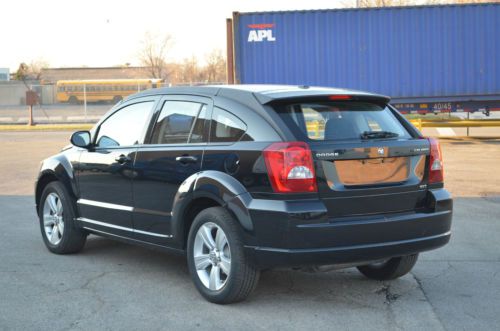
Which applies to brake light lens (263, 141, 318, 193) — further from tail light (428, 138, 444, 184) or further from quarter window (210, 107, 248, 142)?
tail light (428, 138, 444, 184)

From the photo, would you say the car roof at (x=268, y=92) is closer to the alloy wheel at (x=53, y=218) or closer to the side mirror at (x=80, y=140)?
the side mirror at (x=80, y=140)

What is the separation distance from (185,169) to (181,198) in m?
0.24

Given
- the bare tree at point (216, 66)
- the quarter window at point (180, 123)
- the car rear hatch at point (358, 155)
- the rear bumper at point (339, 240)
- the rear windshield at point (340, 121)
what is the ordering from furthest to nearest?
the bare tree at point (216, 66)
the quarter window at point (180, 123)
the rear windshield at point (340, 121)
the car rear hatch at point (358, 155)
the rear bumper at point (339, 240)

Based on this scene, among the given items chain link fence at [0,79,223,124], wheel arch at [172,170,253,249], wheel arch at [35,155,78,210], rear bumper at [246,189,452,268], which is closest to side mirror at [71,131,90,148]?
wheel arch at [35,155,78,210]

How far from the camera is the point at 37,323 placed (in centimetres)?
466

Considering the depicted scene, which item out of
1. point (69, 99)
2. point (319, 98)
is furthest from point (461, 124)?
point (69, 99)

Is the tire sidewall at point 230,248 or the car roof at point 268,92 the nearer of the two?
the tire sidewall at point 230,248

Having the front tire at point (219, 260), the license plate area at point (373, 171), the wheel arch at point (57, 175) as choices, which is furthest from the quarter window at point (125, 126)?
the license plate area at point (373, 171)

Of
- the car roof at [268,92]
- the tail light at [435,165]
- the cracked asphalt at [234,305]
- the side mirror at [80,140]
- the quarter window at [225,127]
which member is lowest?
the cracked asphalt at [234,305]

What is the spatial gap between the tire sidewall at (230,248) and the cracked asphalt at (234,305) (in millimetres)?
101

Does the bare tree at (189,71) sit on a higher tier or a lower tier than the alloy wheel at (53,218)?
higher

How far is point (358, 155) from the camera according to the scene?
4.87 m

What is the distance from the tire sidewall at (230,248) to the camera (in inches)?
191

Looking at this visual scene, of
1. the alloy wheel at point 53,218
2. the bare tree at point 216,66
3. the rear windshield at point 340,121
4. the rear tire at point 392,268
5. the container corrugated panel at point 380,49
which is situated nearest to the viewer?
the rear windshield at point 340,121
